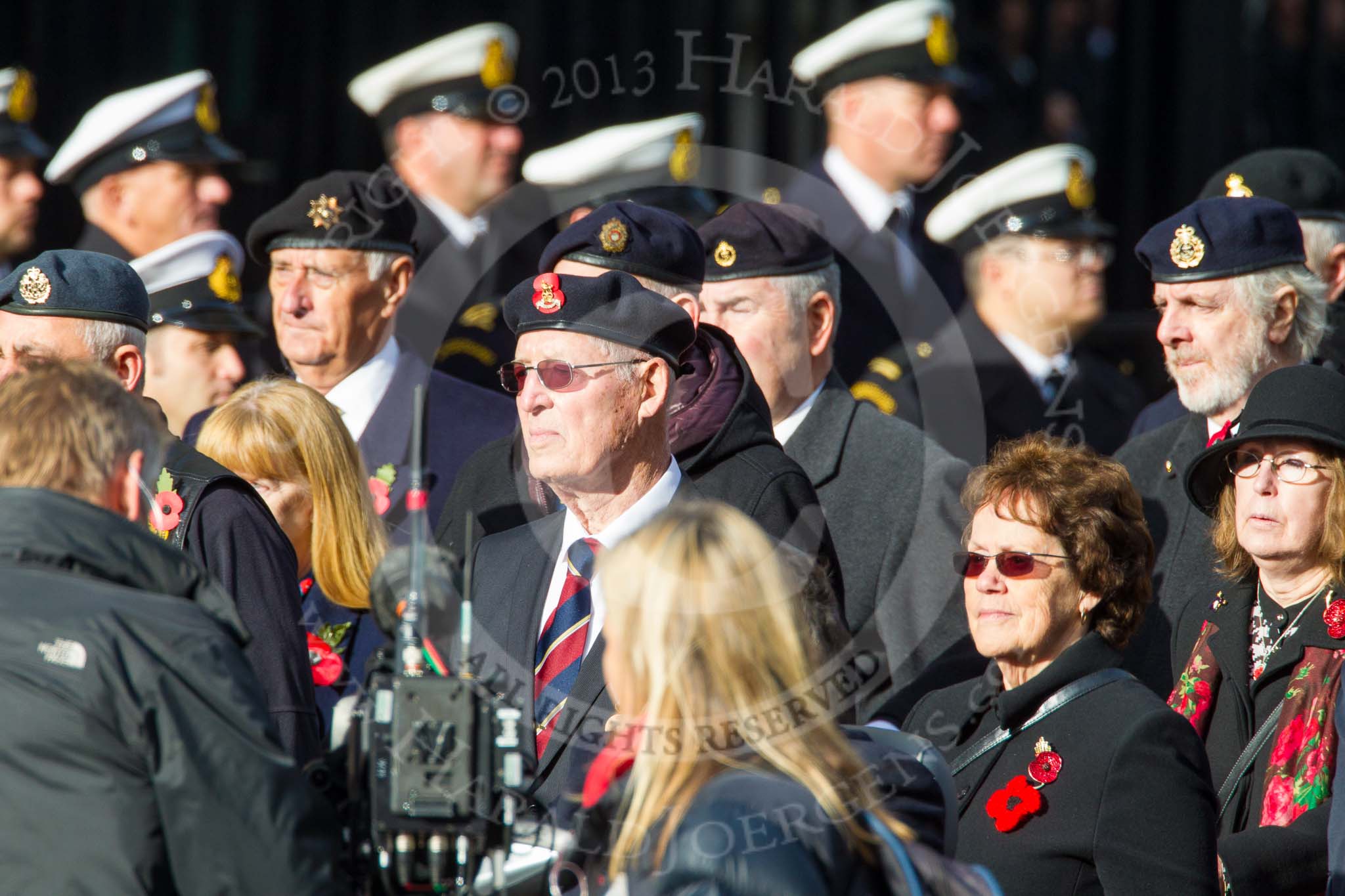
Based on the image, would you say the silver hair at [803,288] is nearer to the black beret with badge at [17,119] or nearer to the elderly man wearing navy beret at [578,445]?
the elderly man wearing navy beret at [578,445]

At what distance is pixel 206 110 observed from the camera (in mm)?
6629

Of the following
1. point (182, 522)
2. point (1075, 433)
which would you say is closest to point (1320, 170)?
point (1075, 433)

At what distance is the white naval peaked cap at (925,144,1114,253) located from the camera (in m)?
6.57

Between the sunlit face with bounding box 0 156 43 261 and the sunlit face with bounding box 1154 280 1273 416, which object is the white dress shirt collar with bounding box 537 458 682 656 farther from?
the sunlit face with bounding box 0 156 43 261

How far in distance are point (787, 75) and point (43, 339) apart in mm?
3511

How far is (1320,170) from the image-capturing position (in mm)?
5250

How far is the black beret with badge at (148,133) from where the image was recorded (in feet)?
21.5

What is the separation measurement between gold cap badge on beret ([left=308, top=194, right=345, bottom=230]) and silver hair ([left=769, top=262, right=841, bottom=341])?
4.27ft

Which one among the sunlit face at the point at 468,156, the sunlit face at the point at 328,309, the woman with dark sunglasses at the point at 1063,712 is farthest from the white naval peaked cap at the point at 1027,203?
the woman with dark sunglasses at the point at 1063,712

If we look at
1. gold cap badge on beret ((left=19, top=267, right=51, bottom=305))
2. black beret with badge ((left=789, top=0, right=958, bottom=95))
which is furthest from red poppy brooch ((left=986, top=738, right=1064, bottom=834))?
black beret with badge ((left=789, top=0, right=958, bottom=95))

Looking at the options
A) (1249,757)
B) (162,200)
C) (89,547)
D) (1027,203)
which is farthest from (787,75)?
(89,547)

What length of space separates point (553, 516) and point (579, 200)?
2.61m

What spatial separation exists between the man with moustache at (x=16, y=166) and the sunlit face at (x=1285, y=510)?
4.83 meters

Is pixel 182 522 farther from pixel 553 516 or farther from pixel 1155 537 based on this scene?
pixel 1155 537
